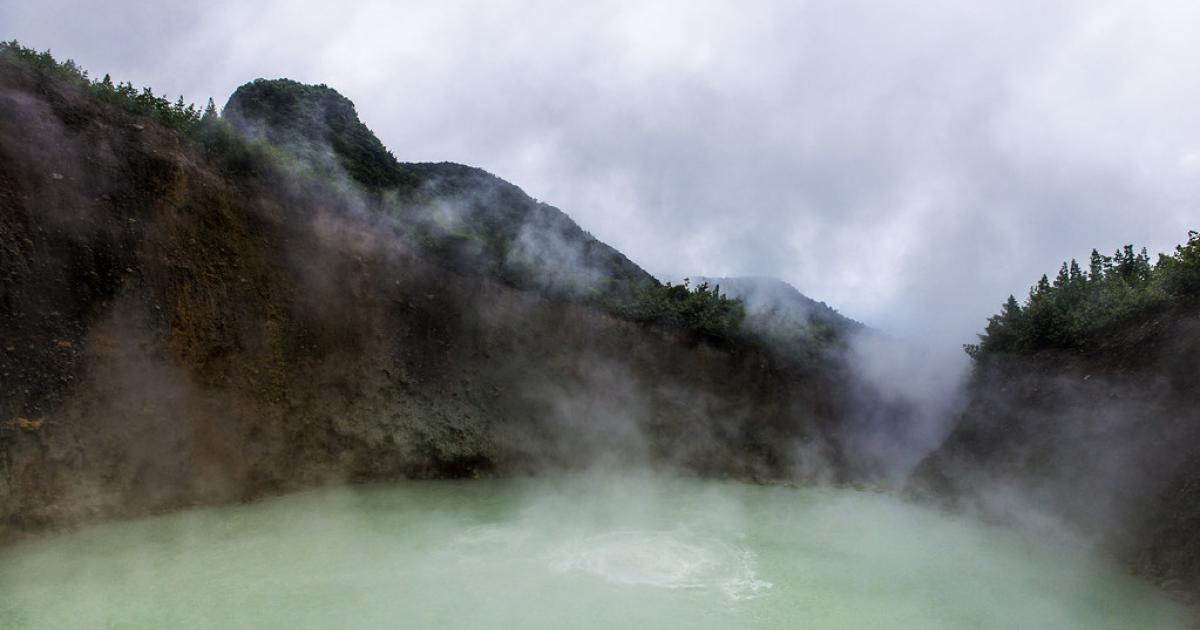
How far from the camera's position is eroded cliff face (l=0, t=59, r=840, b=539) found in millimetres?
7754

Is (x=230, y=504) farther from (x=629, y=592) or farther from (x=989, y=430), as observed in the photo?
(x=989, y=430)

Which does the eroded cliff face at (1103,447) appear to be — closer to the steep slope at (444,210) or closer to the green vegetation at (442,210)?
the green vegetation at (442,210)

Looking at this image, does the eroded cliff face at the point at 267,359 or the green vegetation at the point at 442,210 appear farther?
the green vegetation at the point at 442,210

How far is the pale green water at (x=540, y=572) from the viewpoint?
5922 millimetres

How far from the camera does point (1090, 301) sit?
38.9 feet

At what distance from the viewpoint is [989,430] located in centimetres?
1193

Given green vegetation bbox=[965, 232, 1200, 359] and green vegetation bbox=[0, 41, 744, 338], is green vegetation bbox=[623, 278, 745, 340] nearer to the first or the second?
green vegetation bbox=[0, 41, 744, 338]

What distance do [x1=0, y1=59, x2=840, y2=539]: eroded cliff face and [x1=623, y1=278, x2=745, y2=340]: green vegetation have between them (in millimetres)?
284

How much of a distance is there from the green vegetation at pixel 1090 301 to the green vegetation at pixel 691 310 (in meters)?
4.50

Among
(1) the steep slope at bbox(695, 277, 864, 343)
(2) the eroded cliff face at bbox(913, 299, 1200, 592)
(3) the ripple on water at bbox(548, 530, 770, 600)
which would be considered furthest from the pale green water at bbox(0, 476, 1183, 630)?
(1) the steep slope at bbox(695, 277, 864, 343)

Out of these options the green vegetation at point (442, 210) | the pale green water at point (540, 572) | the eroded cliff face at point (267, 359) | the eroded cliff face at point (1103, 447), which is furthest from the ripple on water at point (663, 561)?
the green vegetation at point (442, 210)

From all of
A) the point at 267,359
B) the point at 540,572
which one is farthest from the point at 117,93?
the point at 540,572

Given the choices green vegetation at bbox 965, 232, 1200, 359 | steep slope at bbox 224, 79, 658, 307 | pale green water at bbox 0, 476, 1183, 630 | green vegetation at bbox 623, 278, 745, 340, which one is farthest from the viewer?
green vegetation at bbox 623, 278, 745, 340

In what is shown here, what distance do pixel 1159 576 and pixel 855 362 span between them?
786cm
